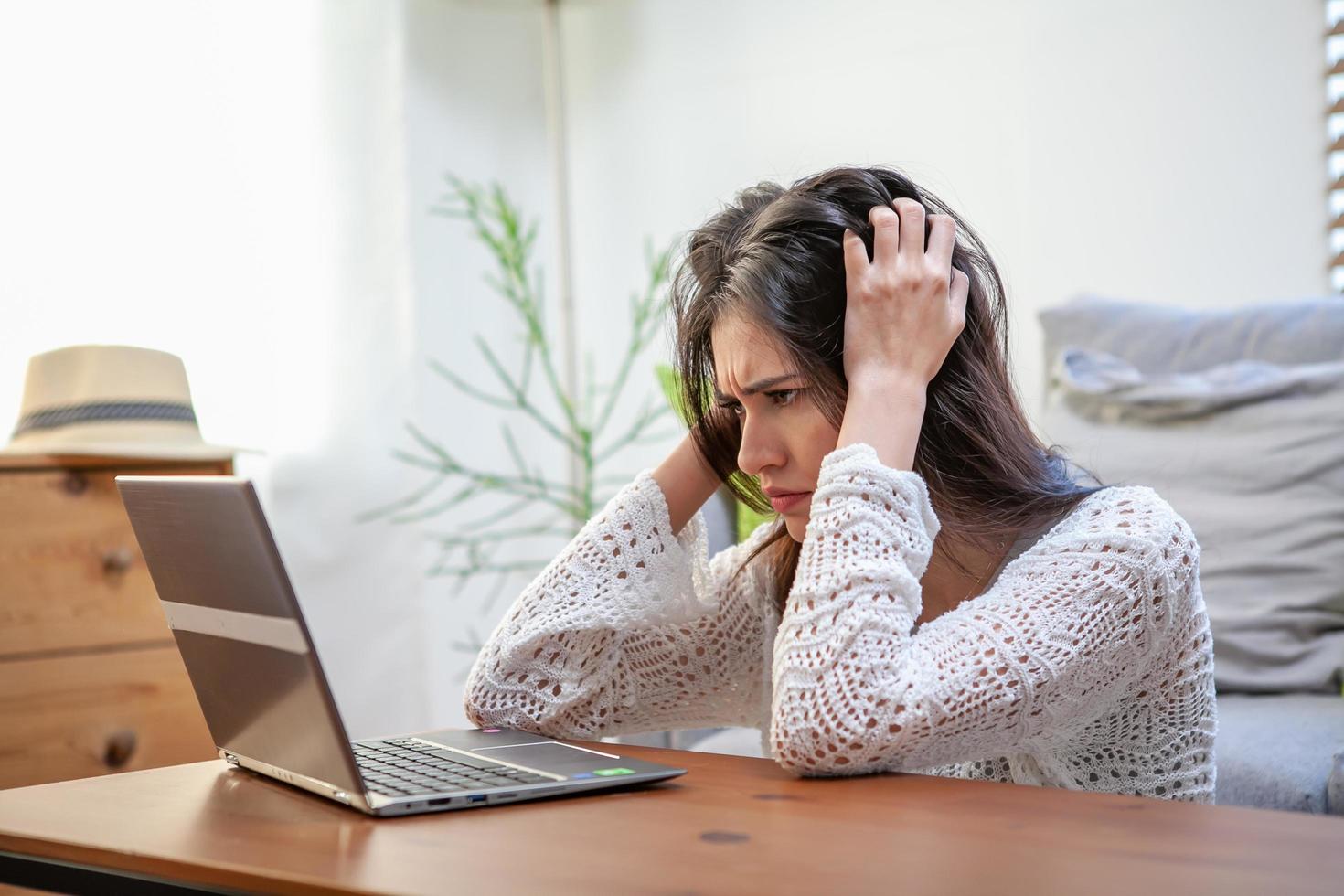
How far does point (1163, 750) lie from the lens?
1001 millimetres

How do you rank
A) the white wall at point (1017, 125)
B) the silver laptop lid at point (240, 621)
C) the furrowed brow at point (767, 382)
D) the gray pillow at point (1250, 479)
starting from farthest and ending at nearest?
the white wall at point (1017, 125), the gray pillow at point (1250, 479), the furrowed brow at point (767, 382), the silver laptop lid at point (240, 621)

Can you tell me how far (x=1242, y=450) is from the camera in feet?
5.92

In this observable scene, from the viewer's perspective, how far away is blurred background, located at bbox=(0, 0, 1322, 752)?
2260 millimetres

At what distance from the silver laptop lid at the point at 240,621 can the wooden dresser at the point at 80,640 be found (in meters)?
1.04

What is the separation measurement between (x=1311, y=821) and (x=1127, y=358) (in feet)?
4.63

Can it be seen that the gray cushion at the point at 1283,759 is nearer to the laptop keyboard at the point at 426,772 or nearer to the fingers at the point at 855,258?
the fingers at the point at 855,258

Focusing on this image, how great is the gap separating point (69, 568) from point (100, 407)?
9.5 inches

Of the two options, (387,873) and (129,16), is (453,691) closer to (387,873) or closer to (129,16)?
(129,16)

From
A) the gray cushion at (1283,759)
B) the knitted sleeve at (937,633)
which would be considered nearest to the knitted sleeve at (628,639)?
the knitted sleeve at (937,633)

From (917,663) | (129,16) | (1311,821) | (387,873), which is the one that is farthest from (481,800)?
(129,16)

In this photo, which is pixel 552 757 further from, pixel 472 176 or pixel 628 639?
pixel 472 176

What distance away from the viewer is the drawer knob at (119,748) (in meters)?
1.84

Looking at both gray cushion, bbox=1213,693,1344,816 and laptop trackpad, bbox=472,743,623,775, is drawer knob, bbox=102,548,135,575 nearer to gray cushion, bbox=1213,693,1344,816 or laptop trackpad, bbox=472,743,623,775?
laptop trackpad, bbox=472,743,623,775

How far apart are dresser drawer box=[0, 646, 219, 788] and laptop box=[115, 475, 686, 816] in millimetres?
1000
